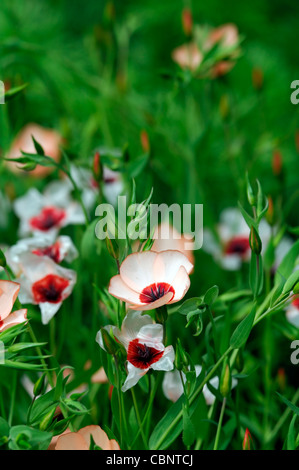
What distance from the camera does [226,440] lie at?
0.45 m

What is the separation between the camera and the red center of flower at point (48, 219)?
2.09 ft

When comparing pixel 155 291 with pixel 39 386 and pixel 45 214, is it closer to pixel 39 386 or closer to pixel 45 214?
pixel 39 386

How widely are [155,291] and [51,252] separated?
13cm

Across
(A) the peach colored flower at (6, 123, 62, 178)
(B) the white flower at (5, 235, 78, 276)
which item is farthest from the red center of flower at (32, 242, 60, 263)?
(A) the peach colored flower at (6, 123, 62, 178)

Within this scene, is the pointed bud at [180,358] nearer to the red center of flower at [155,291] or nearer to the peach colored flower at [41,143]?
the red center of flower at [155,291]

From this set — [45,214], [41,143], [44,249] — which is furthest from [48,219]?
[41,143]

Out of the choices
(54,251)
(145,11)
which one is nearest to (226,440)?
(54,251)

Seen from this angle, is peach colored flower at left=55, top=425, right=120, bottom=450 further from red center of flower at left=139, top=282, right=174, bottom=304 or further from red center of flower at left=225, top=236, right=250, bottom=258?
red center of flower at left=225, top=236, right=250, bottom=258

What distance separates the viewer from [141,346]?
1.30ft

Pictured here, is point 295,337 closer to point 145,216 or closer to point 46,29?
point 145,216

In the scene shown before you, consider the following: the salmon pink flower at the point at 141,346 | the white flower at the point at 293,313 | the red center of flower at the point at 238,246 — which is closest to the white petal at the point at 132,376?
the salmon pink flower at the point at 141,346

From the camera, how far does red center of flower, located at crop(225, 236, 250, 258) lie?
69 centimetres

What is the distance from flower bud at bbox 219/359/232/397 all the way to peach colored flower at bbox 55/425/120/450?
8cm

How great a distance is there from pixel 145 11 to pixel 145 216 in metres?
0.76
